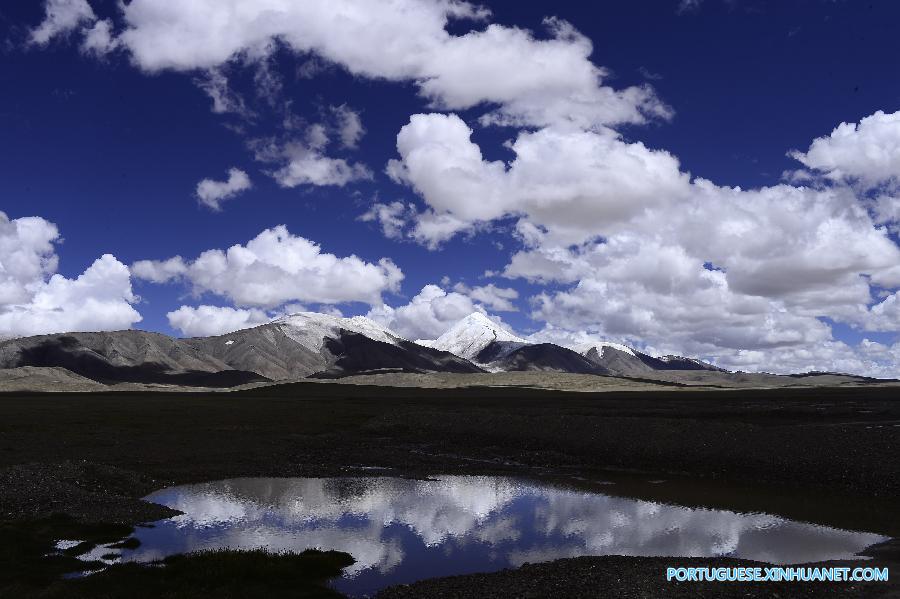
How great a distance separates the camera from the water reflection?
2795cm

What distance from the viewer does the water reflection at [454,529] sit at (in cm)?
2795

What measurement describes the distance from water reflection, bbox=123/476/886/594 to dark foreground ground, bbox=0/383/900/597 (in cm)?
216

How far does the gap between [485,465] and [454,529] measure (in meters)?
23.2

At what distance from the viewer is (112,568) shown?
2481cm

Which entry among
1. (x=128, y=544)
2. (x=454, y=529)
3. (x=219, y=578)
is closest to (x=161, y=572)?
(x=219, y=578)

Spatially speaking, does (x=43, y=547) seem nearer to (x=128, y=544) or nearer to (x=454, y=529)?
(x=128, y=544)

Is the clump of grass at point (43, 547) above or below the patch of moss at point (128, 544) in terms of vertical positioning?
above

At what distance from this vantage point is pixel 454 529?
33219 mm

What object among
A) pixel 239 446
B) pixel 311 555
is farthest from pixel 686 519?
pixel 239 446

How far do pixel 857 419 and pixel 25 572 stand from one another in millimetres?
85734

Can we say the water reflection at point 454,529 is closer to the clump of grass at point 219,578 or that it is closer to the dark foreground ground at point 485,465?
the clump of grass at point 219,578

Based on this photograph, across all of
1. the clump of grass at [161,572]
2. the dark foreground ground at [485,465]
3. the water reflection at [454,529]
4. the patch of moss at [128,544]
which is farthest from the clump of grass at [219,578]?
the patch of moss at [128,544]

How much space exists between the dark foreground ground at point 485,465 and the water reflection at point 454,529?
216 centimetres

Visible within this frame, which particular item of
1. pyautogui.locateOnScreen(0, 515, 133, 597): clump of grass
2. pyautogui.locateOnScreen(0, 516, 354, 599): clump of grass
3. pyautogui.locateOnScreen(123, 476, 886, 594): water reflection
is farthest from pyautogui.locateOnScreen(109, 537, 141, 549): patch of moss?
pyautogui.locateOnScreen(0, 515, 133, 597): clump of grass
